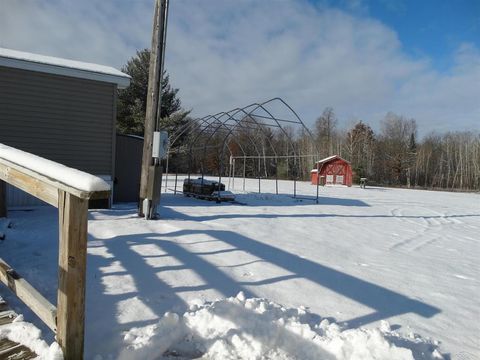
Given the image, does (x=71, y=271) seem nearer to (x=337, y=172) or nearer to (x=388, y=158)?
(x=337, y=172)

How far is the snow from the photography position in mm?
1739

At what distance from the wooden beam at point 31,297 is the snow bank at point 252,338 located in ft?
1.73

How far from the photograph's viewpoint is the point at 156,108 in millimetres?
7012

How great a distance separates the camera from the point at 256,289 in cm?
376

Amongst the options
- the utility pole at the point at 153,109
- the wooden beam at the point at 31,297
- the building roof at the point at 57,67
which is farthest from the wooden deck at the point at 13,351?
the building roof at the point at 57,67

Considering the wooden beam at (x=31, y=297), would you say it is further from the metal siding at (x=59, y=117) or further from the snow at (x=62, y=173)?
the metal siding at (x=59, y=117)

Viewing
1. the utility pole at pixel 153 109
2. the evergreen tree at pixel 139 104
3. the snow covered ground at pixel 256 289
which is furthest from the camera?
the evergreen tree at pixel 139 104

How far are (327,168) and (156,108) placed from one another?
2266 centimetres

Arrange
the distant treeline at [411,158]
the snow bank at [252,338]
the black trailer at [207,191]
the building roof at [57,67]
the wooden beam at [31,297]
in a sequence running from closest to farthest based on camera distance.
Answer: the wooden beam at [31,297], the snow bank at [252,338], the building roof at [57,67], the black trailer at [207,191], the distant treeline at [411,158]

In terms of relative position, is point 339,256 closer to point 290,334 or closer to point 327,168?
point 290,334

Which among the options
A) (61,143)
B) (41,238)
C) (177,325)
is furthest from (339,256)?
(61,143)

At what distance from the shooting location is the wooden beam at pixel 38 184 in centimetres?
174

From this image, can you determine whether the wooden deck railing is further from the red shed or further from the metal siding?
the red shed

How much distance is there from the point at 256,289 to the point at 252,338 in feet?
3.61
